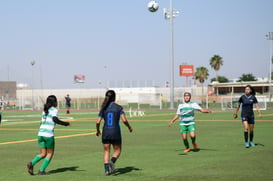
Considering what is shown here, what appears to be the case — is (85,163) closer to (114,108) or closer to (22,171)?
(22,171)

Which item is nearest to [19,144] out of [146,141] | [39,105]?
[146,141]

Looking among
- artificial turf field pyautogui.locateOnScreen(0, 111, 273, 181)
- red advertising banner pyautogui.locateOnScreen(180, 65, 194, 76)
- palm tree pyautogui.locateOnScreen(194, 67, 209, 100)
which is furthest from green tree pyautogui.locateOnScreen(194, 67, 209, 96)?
artificial turf field pyautogui.locateOnScreen(0, 111, 273, 181)

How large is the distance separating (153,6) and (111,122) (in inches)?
1714

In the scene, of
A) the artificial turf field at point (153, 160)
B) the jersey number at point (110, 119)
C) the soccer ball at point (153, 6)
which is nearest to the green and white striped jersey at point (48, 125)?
the artificial turf field at point (153, 160)

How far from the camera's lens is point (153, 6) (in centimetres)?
5325

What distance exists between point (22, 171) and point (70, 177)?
161cm

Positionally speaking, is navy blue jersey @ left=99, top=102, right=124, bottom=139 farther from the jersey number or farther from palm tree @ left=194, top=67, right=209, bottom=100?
palm tree @ left=194, top=67, right=209, bottom=100

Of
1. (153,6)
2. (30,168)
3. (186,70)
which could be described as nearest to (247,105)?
(30,168)

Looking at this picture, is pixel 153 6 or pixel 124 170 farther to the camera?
pixel 153 6

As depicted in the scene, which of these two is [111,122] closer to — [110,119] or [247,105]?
[110,119]

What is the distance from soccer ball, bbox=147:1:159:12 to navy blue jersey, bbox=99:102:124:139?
43267 mm

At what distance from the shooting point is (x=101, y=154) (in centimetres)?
1477

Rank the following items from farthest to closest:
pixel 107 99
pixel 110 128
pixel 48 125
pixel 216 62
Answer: pixel 216 62 < pixel 48 125 < pixel 107 99 < pixel 110 128

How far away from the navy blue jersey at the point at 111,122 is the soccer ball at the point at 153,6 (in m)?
43.3
